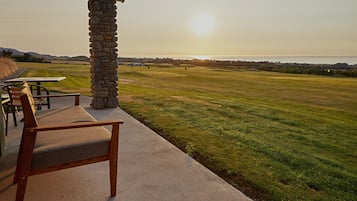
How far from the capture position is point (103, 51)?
21.9 feet

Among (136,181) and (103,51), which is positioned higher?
(103,51)

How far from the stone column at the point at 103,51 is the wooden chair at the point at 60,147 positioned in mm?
4220

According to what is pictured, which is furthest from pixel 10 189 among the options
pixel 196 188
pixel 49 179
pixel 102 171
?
pixel 196 188

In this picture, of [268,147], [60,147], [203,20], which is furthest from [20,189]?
[203,20]

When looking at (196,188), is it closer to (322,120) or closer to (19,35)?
(322,120)

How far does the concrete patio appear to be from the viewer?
2.44 metres

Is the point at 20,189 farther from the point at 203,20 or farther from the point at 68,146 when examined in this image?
the point at 203,20

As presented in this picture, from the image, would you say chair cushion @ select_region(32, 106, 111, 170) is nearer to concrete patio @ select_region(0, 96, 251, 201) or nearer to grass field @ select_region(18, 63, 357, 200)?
concrete patio @ select_region(0, 96, 251, 201)

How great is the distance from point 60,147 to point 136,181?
907 millimetres

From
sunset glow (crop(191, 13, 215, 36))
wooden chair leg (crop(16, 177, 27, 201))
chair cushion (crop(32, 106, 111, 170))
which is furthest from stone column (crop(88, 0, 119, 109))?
sunset glow (crop(191, 13, 215, 36))

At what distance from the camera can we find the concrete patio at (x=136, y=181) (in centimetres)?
244

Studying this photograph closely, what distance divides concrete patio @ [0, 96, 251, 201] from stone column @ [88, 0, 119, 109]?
323cm

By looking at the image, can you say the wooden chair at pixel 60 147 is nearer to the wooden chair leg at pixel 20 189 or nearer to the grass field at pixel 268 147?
the wooden chair leg at pixel 20 189

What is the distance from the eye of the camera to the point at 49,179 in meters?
2.75
